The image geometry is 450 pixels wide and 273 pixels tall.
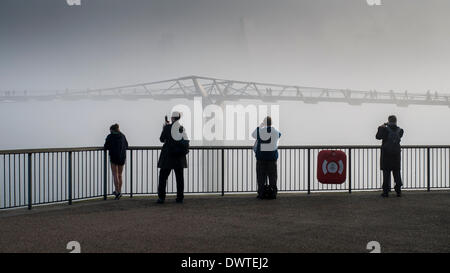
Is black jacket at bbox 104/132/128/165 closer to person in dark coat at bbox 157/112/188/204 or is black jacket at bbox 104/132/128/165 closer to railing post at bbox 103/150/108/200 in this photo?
railing post at bbox 103/150/108/200

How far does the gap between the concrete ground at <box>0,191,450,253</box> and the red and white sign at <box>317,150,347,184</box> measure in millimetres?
Result: 767

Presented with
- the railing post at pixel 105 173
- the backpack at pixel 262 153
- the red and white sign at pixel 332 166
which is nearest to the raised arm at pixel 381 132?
the red and white sign at pixel 332 166

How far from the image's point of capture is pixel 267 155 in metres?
9.69

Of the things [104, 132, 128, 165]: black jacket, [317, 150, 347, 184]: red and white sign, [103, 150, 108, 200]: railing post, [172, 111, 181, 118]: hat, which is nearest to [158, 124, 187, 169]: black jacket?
[172, 111, 181, 118]: hat

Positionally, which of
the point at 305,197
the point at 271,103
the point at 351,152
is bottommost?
the point at 305,197

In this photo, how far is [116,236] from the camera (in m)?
6.09

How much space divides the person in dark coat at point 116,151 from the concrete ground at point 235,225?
0.45 metres

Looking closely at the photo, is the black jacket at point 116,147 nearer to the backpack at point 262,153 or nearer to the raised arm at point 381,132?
the backpack at point 262,153

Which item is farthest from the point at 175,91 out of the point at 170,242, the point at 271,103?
the point at 170,242

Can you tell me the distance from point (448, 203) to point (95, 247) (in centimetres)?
694

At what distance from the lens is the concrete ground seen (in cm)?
556

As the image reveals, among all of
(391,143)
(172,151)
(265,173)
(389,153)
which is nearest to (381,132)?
(391,143)

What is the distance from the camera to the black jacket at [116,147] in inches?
385
